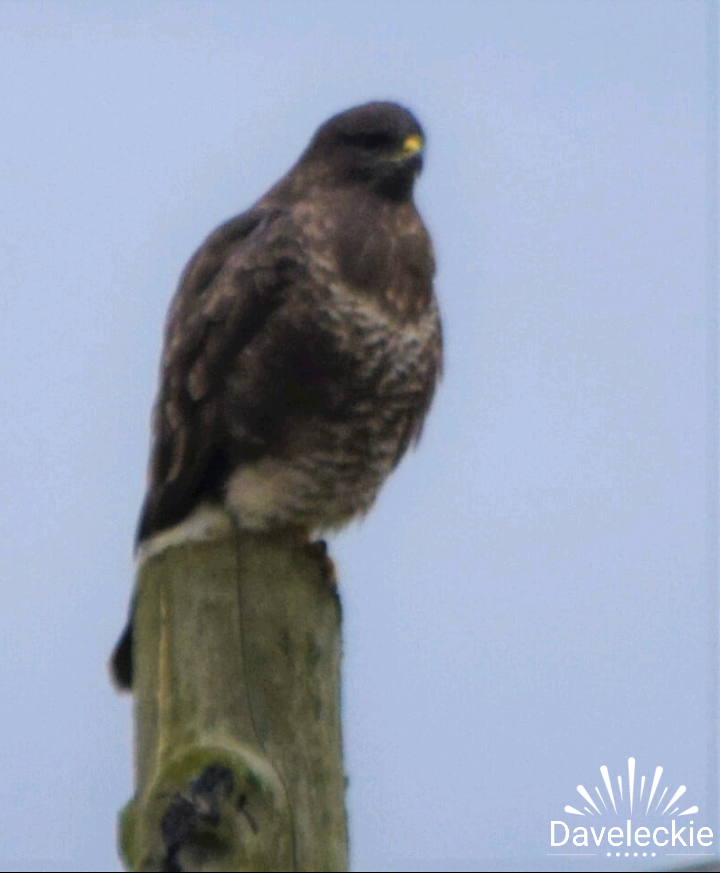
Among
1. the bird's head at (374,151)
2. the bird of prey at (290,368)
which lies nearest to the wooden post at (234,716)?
the bird of prey at (290,368)

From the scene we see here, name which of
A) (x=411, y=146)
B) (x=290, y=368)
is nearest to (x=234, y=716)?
(x=290, y=368)

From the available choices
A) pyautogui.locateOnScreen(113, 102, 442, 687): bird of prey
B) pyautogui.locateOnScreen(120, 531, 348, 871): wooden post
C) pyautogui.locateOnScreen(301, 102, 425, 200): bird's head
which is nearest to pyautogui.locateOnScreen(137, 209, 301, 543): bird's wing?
pyautogui.locateOnScreen(113, 102, 442, 687): bird of prey

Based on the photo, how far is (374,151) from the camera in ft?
19.6

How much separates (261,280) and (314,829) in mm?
2383

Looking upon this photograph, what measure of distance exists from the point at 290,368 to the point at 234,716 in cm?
207

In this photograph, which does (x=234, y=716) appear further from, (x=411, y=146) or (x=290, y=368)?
(x=411, y=146)

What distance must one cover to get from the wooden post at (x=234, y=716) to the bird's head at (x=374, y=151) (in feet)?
7.73

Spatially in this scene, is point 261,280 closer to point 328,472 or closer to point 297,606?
point 328,472

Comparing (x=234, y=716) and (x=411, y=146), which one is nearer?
(x=234, y=716)

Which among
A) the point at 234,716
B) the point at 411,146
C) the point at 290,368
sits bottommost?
the point at 234,716

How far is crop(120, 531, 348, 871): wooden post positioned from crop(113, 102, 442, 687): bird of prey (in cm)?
151

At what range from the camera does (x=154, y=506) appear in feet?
18.0

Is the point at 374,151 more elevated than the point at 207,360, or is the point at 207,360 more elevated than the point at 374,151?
the point at 374,151

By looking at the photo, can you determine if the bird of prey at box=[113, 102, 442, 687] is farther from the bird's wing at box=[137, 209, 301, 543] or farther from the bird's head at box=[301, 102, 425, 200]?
the bird's head at box=[301, 102, 425, 200]
